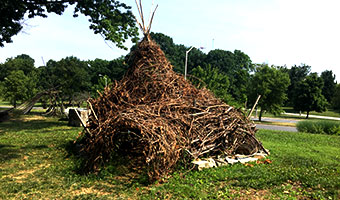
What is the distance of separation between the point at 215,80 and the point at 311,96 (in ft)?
109

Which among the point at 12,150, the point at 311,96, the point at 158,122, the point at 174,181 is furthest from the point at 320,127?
the point at 311,96

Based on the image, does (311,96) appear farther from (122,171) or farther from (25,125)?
(122,171)

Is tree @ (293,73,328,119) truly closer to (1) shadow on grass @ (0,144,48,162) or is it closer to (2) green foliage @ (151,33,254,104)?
(2) green foliage @ (151,33,254,104)

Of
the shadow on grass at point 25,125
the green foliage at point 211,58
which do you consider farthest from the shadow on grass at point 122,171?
the green foliage at point 211,58

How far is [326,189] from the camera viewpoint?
5727 millimetres

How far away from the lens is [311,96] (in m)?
43.7

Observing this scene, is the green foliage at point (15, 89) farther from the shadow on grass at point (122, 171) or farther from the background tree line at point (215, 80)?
the shadow on grass at point (122, 171)

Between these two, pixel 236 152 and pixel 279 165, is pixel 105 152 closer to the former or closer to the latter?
pixel 236 152

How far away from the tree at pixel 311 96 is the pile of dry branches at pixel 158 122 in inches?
1590

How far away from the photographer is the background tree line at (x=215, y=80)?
73.6 ft

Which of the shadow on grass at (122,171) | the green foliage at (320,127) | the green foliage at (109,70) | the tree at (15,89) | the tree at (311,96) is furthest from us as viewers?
the green foliage at (109,70)

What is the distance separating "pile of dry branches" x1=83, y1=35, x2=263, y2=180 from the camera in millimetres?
6582

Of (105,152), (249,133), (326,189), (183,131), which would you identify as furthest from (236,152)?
(105,152)

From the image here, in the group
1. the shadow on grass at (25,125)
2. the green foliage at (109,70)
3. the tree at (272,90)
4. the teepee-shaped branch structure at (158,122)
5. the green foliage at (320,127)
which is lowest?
the shadow on grass at (25,125)
